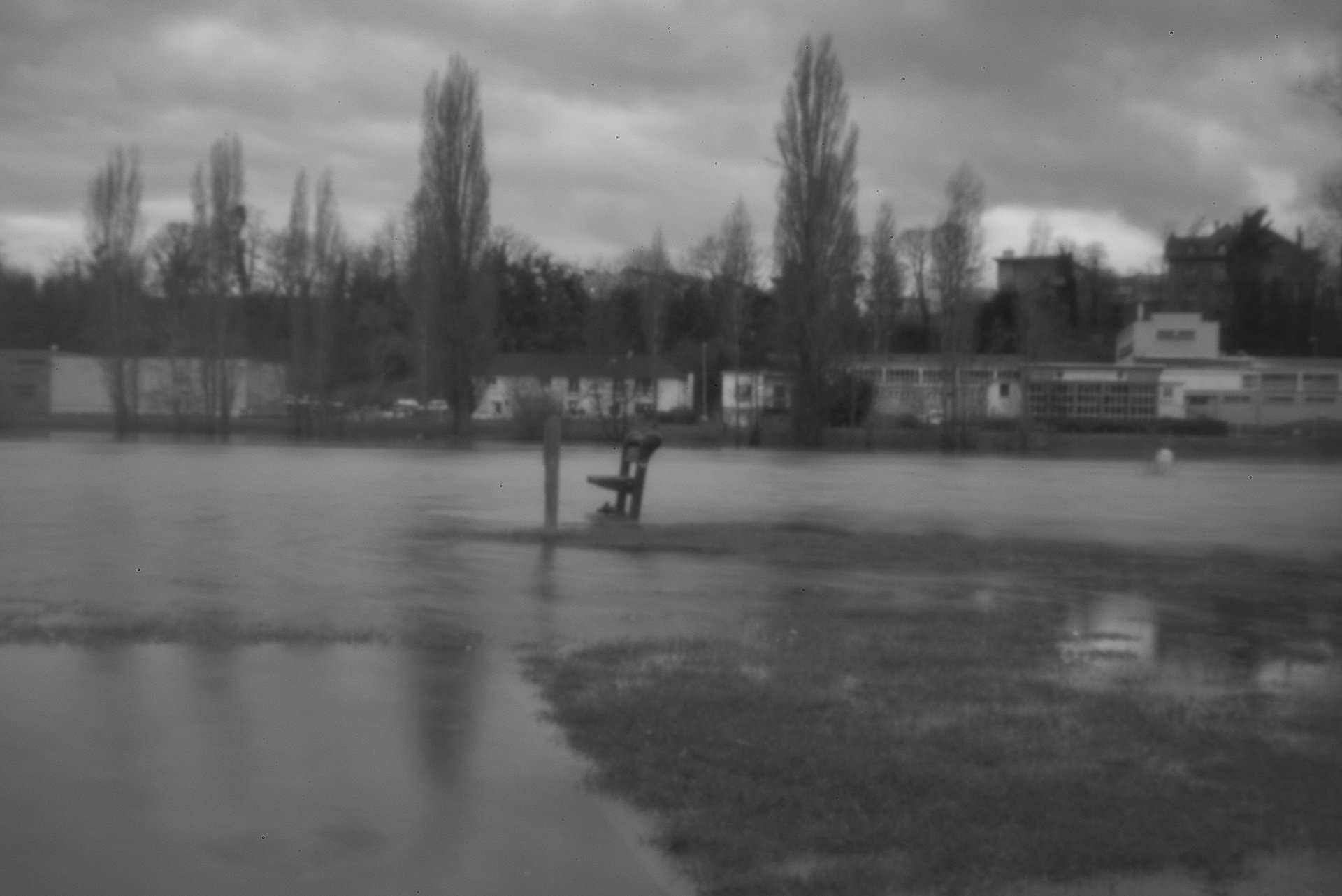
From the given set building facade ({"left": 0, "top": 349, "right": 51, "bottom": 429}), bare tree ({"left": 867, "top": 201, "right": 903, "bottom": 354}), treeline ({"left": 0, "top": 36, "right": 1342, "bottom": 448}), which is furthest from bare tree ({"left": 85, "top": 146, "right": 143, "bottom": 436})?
bare tree ({"left": 867, "top": 201, "right": 903, "bottom": 354})

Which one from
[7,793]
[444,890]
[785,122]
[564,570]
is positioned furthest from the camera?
[785,122]

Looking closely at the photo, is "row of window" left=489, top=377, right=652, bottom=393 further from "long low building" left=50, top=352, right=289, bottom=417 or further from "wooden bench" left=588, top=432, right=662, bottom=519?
"wooden bench" left=588, top=432, right=662, bottom=519

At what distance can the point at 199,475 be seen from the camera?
95.7 feet

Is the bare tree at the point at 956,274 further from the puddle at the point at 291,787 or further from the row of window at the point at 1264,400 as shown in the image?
the puddle at the point at 291,787

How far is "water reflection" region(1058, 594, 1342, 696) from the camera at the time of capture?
8.47m

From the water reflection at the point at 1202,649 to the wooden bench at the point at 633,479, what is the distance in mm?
7930

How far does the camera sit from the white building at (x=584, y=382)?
8269cm

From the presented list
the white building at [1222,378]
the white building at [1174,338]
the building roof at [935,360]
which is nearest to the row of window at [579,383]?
the building roof at [935,360]

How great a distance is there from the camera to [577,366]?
301ft

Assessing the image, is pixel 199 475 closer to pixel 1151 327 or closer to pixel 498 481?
pixel 498 481

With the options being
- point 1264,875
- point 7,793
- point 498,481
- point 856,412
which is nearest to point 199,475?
point 498,481

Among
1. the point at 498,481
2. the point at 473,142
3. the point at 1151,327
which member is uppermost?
the point at 473,142

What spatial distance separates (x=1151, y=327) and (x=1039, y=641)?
8622 centimetres

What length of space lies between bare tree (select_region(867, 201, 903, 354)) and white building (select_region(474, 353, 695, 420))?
13.1m
